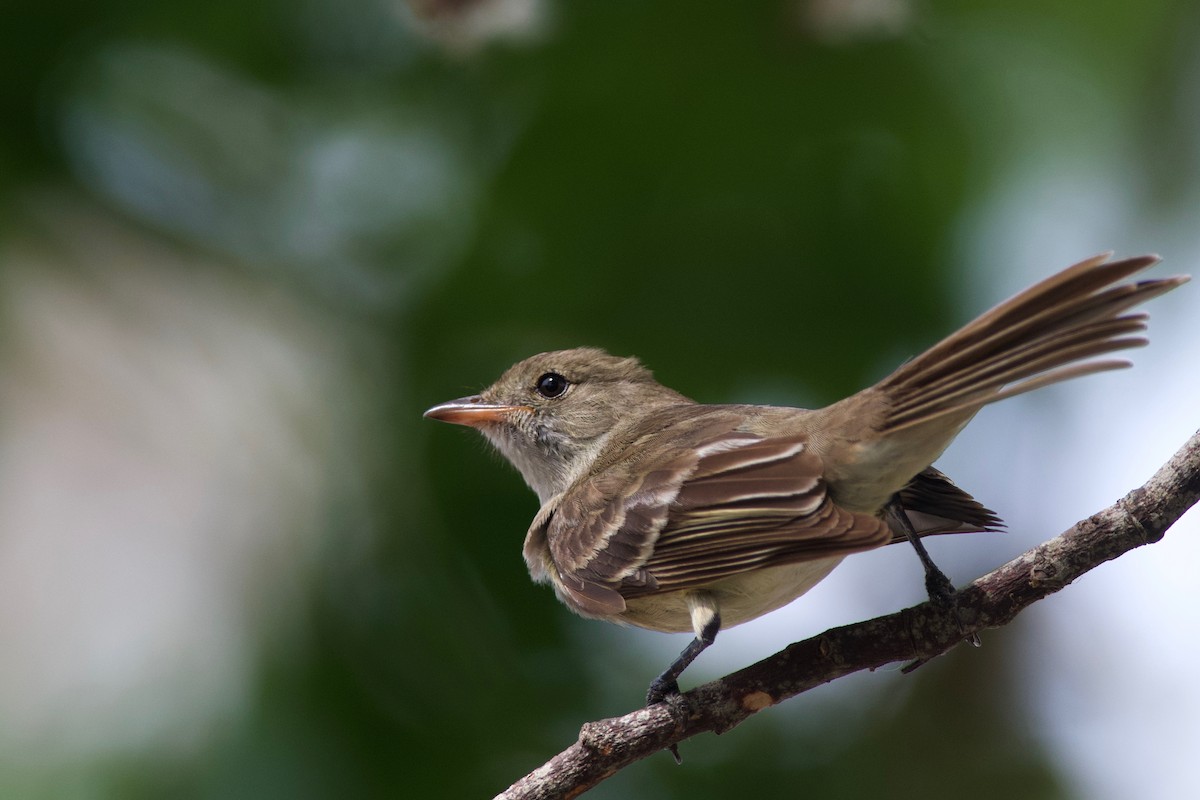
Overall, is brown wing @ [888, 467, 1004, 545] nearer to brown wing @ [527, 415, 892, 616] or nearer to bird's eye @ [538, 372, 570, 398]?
brown wing @ [527, 415, 892, 616]

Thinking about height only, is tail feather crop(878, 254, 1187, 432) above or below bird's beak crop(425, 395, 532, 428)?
below

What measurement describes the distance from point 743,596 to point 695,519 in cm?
25

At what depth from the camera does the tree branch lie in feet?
7.80

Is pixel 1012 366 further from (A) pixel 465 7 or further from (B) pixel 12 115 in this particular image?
(B) pixel 12 115

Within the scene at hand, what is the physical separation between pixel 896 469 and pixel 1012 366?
18.3 inches

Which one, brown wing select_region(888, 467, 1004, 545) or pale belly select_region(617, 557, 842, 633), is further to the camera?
brown wing select_region(888, 467, 1004, 545)

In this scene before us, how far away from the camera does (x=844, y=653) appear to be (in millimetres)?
2562

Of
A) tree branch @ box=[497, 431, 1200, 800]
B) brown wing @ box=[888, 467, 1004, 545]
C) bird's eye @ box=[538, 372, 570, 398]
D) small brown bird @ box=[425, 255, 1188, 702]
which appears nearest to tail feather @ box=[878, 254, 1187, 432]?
small brown bird @ box=[425, 255, 1188, 702]

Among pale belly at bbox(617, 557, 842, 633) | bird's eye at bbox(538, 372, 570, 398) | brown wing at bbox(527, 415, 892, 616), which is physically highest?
bird's eye at bbox(538, 372, 570, 398)

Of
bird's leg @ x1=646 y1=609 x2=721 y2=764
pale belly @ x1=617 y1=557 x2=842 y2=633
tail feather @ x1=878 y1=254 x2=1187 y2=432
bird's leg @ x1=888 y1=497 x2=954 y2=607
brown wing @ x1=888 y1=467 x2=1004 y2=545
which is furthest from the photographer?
brown wing @ x1=888 y1=467 x2=1004 y2=545

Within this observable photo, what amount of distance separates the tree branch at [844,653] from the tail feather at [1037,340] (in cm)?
30

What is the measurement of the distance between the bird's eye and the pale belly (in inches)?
52.7

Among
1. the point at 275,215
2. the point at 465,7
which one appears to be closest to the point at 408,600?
the point at 275,215

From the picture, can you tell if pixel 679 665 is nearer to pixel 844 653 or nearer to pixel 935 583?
pixel 844 653
